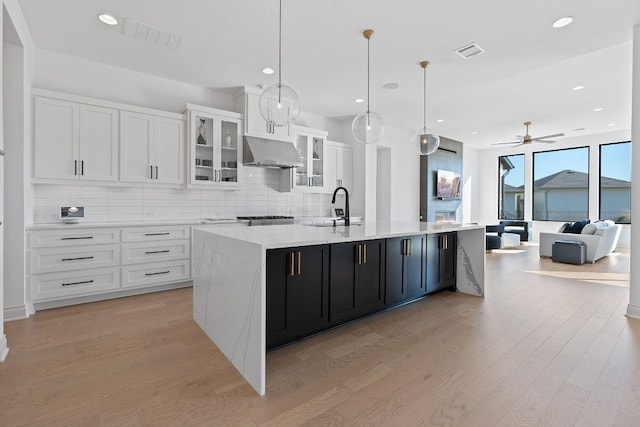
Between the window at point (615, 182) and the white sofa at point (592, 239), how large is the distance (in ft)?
6.25

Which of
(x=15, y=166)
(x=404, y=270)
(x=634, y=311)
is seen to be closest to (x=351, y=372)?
(x=404, y=270)

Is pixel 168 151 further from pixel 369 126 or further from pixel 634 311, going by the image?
pixel 634 311

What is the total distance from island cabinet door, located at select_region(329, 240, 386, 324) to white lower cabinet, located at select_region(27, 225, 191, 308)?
2.51 m

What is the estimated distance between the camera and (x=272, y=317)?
226 cm

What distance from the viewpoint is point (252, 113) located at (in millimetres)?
4938

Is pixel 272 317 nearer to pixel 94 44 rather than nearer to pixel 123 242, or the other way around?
pixel 123 242

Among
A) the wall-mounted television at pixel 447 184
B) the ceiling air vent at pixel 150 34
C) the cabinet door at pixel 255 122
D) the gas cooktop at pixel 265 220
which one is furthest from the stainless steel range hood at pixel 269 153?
the wall-mounted television at pixel 447 184

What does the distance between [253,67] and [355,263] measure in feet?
9.85

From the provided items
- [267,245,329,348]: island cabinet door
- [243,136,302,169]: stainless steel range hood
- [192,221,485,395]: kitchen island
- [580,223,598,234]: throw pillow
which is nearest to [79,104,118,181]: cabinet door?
[243,136,302,169]: stainless steel range hood

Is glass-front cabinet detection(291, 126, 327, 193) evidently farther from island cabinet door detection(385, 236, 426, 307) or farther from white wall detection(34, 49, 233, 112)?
island cabinet door detection(385, 236, 426, 307)

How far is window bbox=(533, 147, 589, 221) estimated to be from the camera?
30.1 feet

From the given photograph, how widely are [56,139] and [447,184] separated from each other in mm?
8471

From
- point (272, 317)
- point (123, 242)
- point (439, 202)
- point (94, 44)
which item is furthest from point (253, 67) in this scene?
point (439, 202)

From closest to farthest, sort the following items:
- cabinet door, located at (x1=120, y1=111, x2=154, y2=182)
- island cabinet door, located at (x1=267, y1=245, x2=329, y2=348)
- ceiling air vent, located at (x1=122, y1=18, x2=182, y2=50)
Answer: island cabinet door, located at (x1=267, y1=245, x2=329, y2=348) → ceiling air vent, located at (x1=122, y1=18, x2=182, y2=50) → cabinet door, located at (x1=120, y1=111, x2=154, y2=182)
